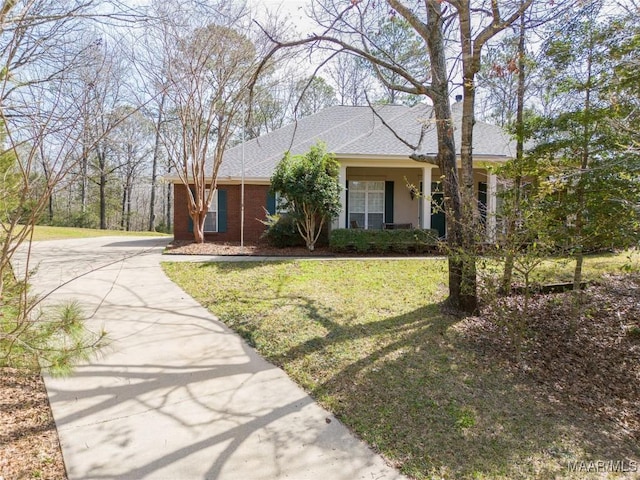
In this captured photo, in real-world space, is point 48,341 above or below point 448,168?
below

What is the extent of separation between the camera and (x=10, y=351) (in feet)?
8.95

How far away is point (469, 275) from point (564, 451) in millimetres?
3064

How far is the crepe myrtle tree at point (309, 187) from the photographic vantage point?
10.9 meters

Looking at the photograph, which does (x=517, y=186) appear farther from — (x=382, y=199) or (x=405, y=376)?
(x=382, y=199)

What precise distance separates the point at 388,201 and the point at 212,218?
6.43 meters

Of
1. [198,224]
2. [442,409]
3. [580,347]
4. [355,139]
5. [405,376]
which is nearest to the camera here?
[442,409]

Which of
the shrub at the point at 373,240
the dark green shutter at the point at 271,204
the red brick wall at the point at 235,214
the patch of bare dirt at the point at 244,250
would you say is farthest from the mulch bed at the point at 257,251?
the dark green shutter at the point at 271,204

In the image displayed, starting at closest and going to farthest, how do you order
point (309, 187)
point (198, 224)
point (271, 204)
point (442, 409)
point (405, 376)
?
point (442, 409), point (405, 376), point (309, 187), point (198, 224), point (271, 204)

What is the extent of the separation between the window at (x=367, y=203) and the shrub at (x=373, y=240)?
281 cm

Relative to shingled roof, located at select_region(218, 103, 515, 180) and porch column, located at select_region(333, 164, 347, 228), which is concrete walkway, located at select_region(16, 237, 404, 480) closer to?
porch column, located at select_region(333, 164, 347, 228)

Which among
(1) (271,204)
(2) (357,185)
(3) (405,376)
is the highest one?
(2) (357,185)

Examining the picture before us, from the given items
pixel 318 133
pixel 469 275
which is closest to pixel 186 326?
pixel 469 275

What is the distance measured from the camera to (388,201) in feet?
48.3

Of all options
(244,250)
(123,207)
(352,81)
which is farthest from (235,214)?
(123,207)
